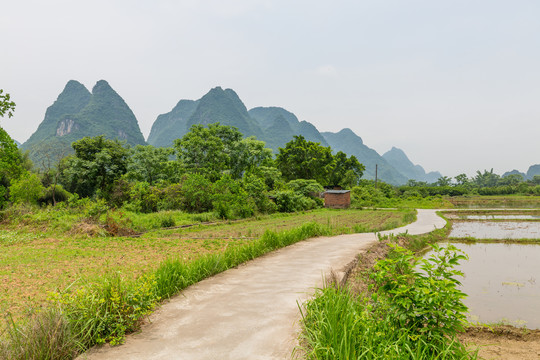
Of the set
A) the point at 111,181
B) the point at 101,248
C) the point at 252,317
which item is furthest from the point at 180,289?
the point at 111,181

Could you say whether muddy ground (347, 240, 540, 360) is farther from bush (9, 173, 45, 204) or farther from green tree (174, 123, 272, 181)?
bush (9, 173, 45, 204)

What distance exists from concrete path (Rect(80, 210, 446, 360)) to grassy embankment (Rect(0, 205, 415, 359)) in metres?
0.29

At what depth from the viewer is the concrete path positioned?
3258mm

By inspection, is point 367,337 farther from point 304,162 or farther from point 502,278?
point 304,162

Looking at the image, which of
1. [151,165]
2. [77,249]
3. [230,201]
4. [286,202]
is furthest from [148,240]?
[151,165]

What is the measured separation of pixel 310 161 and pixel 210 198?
30.7 metres

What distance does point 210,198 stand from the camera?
24.0 metres

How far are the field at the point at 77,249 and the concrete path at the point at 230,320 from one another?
3.41ft

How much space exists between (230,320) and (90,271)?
555cm

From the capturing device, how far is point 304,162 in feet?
171

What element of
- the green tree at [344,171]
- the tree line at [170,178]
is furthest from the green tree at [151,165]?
the green tree at [344,171]

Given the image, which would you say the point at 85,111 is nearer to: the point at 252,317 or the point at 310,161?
the point at 310,161

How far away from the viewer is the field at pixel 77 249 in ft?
21.2

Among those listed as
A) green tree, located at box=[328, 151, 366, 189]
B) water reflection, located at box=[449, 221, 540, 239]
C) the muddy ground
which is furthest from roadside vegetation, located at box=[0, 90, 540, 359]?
green tree, located at box=[328, 151, 366, 189]
